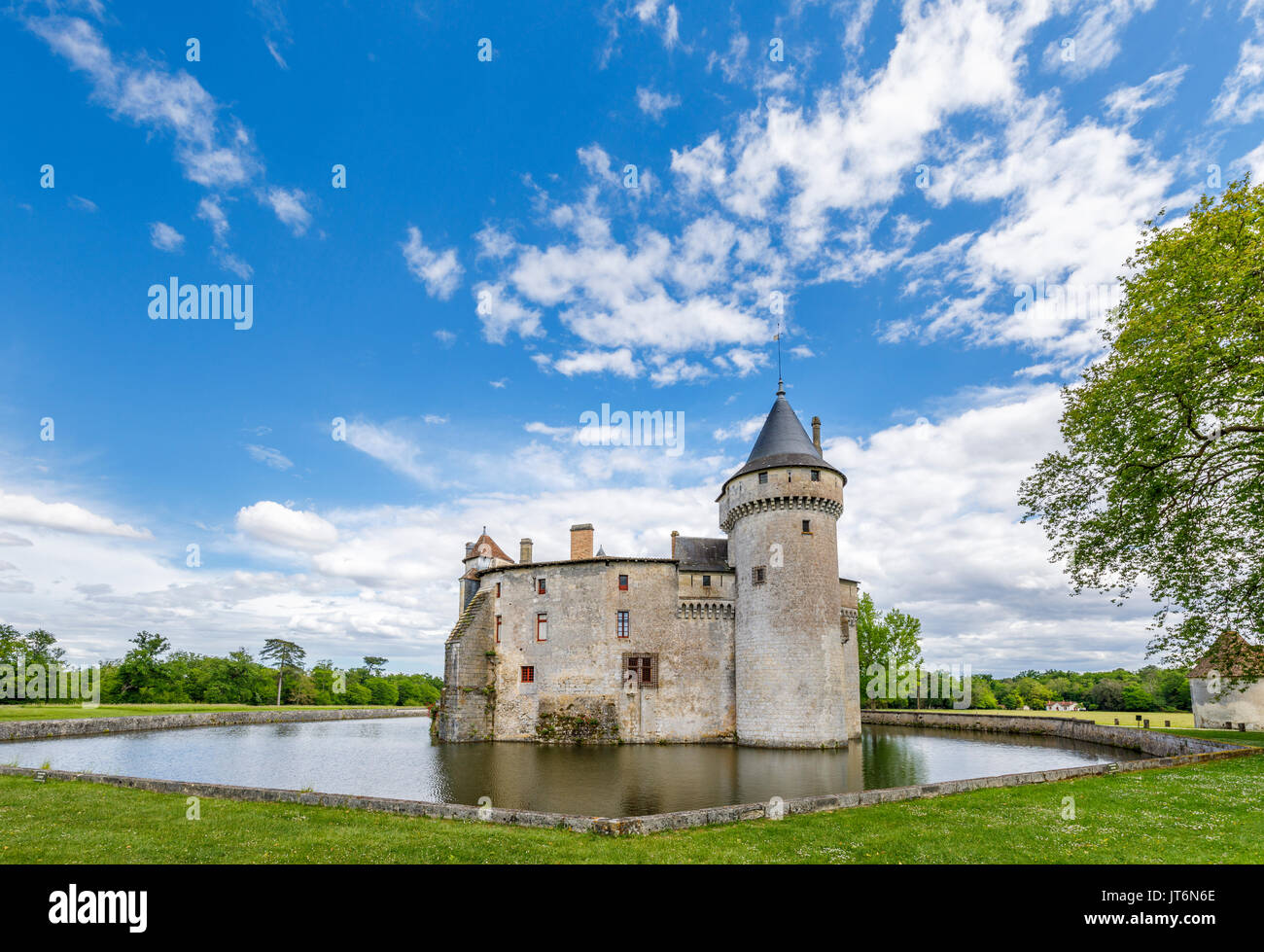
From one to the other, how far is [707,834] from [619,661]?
911 inches

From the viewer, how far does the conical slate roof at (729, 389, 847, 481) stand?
31.7 meters

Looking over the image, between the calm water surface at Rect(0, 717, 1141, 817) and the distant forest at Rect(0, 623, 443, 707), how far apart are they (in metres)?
30.1

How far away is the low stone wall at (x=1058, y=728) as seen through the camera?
26.5m

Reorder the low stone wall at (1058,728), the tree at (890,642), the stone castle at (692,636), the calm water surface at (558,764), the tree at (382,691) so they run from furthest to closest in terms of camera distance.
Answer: the tree at (382,691) < the tree at (890,642) < the stone castle at (692,636) < the low stone wall at (1058,728) < the calm water surface at (558,764)

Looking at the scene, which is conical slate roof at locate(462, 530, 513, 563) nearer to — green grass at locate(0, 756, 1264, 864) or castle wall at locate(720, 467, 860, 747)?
castle wall at locate(720, 467, 860, 747)

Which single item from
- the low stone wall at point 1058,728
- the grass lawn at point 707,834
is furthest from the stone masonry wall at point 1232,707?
the grass lawn at point 707,834

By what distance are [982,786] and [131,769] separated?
28.0 meters

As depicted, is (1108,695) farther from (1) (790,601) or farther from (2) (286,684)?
(2) (286,684)

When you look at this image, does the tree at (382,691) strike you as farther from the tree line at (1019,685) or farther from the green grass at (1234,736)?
the green grass at (1234,736)

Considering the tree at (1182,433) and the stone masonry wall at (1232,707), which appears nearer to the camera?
the tree at (1182,433)

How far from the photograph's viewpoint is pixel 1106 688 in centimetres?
6738

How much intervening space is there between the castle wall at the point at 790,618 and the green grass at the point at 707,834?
16.4 metres

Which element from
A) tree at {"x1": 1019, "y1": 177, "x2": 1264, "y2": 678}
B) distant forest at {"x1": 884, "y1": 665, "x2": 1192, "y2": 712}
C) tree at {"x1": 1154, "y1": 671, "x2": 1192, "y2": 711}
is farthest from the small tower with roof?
tree at {"x1": 1154, "y1": 671, "x2": 1192, "y2": 711}
